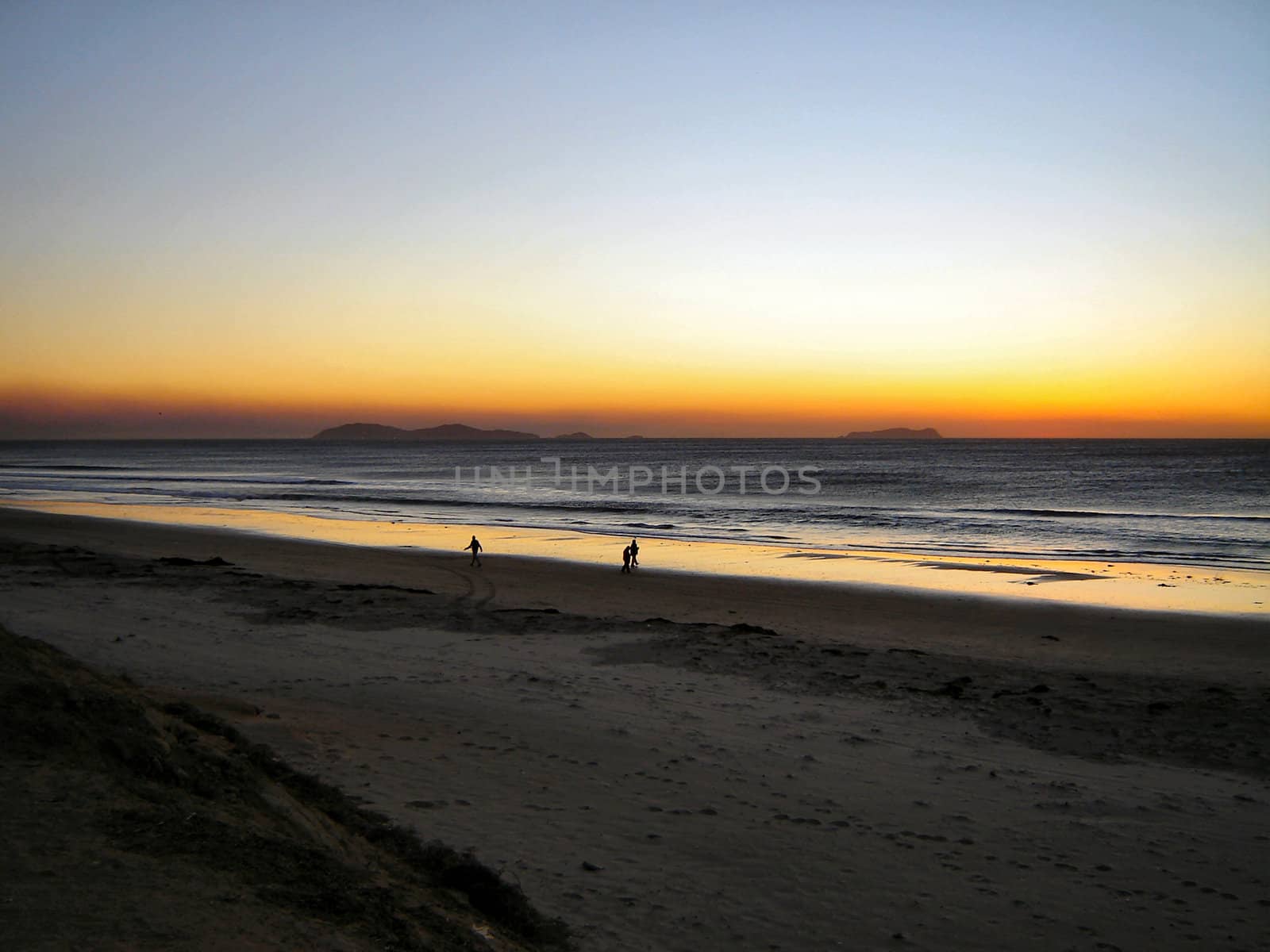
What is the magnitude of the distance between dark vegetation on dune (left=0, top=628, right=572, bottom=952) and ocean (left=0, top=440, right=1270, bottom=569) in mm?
26035

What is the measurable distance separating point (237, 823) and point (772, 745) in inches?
221

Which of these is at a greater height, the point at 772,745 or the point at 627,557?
the point at 627,557

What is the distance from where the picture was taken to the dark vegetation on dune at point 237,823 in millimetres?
4262

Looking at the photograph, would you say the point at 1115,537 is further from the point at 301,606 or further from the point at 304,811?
the point at 304,811

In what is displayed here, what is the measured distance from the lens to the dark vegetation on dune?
4262 mm

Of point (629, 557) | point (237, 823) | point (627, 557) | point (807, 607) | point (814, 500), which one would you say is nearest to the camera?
point (237, 823)

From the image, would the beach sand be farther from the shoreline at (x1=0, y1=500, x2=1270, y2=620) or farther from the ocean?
the ocean

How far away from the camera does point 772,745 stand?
29.8 ft

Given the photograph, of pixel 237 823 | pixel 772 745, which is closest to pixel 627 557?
pixel 772 745

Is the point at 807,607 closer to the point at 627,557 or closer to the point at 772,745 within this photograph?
the point at 627,557

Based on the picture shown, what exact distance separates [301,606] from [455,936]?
1292 cm

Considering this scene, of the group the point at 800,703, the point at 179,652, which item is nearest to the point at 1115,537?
the point at 800,703

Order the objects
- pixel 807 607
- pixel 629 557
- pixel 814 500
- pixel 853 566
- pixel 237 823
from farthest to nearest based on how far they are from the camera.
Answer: pixel 814 500 → pixel 853 566 → pixel 629 557 → pixel 807 607 → pixel 237 823

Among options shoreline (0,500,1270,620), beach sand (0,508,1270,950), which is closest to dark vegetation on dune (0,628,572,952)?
beach sand (0,508,1270,950)
